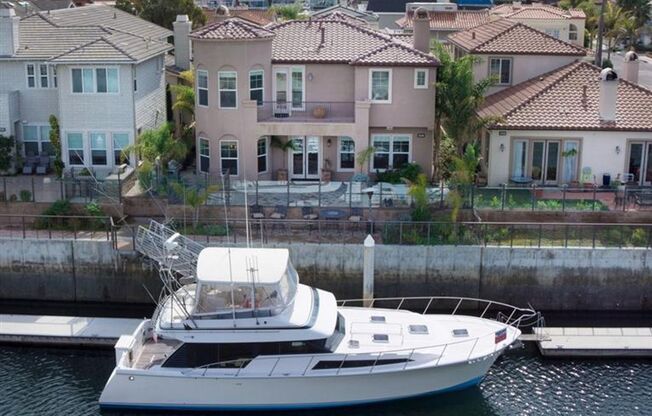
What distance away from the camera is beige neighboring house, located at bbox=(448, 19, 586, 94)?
43875 mm

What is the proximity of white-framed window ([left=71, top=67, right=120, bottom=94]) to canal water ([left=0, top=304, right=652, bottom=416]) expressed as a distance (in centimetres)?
1362

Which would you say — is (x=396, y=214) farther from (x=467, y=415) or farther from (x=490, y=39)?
(x=490, y=39)

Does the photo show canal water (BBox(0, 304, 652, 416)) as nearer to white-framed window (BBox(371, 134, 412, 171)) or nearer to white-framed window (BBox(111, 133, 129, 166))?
white-framed window (BBox(111, 133, 129, 166))

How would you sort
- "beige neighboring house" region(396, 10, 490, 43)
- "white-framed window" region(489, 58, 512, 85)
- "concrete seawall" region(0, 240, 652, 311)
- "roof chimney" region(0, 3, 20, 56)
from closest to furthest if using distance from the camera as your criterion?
"concrete seawall" region(0, 240, 652, 311) → "roof chimney" region(0, 3, 20, 56) → "white-framed window" region(489, 58, 512, 85) → "beige neighboring house" region(396, 10, 490, 43)

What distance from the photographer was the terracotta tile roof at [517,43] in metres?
43.9

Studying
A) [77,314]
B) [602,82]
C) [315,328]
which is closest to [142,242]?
[77,314]

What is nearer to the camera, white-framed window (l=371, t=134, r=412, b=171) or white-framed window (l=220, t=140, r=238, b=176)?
white-framed window (l=220, t=140, r=238, b=176)

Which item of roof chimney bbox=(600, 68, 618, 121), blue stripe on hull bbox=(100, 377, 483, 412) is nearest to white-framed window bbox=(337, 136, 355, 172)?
roof chimney bbox=(600, 68, 618, 121)

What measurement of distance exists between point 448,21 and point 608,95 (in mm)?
32530

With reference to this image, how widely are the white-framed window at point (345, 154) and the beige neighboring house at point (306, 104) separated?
4cm

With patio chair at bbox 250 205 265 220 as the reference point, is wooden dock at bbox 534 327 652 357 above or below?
below

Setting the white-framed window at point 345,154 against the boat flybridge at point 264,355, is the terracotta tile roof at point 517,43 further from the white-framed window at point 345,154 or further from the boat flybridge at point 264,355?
the boat flybridge at point 264,355

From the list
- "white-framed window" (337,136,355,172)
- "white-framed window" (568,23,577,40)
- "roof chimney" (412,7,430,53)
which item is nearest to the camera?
"white-framed window" (337,136,355,172)

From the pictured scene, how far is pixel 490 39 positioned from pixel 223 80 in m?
13.4
